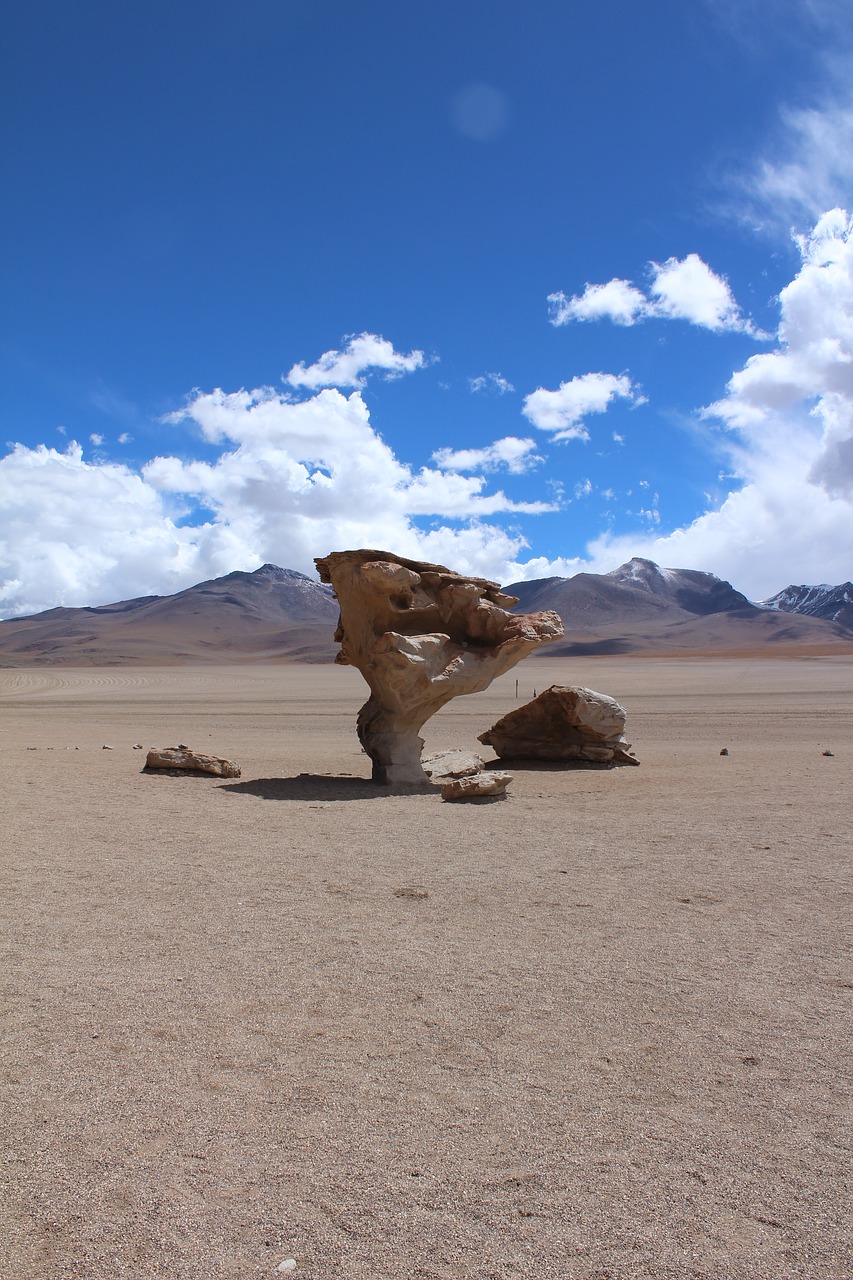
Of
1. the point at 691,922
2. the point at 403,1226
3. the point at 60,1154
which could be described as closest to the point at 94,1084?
the point at 60,1154

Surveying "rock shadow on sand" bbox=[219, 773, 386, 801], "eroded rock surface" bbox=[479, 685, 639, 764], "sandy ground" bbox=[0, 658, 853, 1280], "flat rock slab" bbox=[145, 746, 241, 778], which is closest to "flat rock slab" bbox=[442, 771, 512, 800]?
"rock shadow on sand" bbox=[219, 773, 386, 801]

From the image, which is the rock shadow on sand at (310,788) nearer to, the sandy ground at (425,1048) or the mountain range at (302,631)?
the sandy ground at (425,1048)

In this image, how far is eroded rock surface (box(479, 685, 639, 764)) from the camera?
14.7 metres

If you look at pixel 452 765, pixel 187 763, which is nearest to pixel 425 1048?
pixel 187 763

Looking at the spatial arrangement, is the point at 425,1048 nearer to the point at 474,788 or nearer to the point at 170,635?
the point at 474,788

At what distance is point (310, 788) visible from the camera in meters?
12.4

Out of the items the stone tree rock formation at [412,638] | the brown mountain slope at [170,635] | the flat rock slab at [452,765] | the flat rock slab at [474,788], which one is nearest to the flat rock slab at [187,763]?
the stone tree rock formation at [412,638]

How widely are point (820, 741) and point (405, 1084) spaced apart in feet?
59.1

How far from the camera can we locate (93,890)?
6598mm

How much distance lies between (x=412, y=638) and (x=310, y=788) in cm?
286

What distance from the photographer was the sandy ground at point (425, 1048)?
2801mm

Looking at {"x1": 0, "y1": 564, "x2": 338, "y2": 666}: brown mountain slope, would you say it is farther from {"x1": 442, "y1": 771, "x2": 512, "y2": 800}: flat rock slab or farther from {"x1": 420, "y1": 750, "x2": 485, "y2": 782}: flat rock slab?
{"x1": 442, "y1": 771, "x2": 512, "y2": 800}: flat rock slab

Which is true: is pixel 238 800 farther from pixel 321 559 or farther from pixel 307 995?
pixel 307 995

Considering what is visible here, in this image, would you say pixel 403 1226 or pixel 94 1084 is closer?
pixel 403 1226
